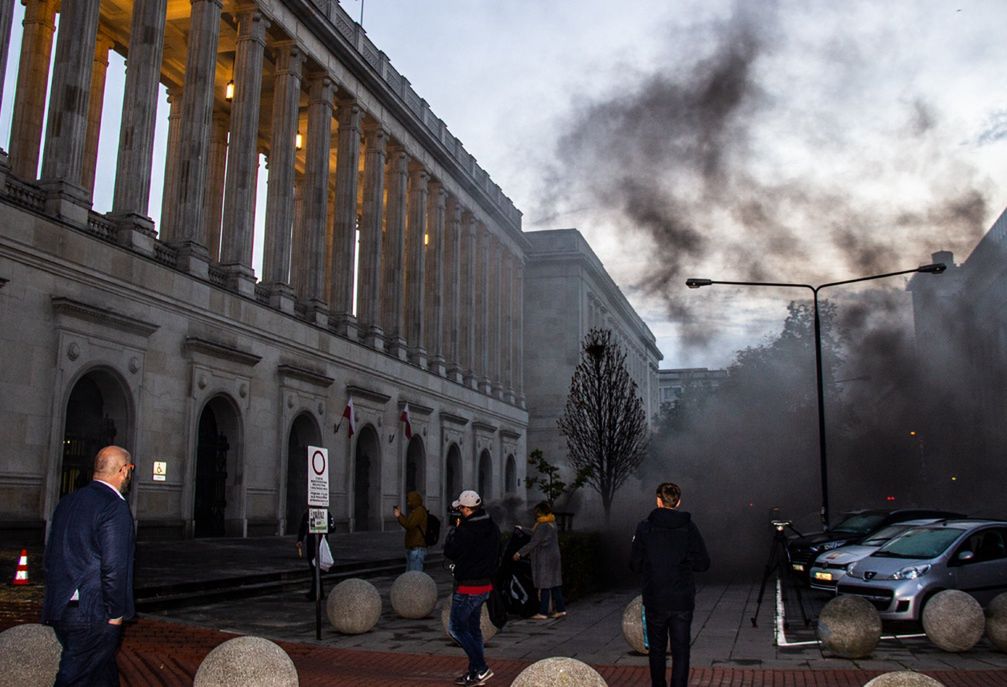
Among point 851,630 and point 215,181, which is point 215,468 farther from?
point 851,630

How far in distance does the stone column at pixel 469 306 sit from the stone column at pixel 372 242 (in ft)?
35.6

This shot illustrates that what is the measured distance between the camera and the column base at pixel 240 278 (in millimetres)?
27672

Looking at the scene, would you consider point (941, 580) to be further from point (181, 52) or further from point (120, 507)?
point (181, 52)

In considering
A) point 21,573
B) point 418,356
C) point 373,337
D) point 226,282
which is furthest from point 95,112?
point 21,573

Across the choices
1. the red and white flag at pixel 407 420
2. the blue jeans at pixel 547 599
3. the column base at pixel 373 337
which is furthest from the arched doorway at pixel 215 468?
the blue jeans at pixel 547 599

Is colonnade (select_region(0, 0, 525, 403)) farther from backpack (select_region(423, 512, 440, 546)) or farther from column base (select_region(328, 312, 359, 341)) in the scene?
backpack (select_region(423, 512, 440, 546))

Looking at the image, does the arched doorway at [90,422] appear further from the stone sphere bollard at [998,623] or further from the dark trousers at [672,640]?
the stone sphere bollard at [998,623]

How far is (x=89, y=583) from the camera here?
17.1ft

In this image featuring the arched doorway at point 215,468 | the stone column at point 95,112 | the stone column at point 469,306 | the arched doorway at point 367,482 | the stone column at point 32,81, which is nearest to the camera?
the stone column at point 32,81

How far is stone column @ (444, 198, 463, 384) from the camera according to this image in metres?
47.5

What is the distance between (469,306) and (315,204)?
18.0 metres

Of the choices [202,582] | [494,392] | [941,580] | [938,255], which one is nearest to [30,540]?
[202,582]

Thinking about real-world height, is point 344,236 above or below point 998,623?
above

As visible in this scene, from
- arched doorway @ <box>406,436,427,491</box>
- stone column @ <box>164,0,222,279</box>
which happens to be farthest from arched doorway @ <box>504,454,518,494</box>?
stone column @ <box>164,0,222,279</box>
